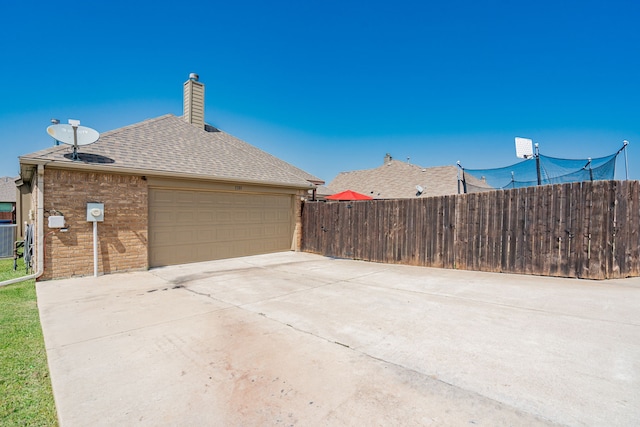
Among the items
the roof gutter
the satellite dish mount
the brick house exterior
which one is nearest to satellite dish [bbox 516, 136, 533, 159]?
the brick house exterior

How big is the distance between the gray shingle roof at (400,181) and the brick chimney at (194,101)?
1171 cm

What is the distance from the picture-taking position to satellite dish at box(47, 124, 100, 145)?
6.56 metres

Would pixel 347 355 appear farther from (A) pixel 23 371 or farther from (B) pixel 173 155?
(B) pixel 173 155

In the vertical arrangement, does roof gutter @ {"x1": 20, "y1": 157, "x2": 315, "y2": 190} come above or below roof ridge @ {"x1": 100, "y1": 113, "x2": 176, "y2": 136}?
below

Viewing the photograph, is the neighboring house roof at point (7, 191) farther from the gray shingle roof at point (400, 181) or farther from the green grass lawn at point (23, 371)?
the green grass lawn at point (23, 371)

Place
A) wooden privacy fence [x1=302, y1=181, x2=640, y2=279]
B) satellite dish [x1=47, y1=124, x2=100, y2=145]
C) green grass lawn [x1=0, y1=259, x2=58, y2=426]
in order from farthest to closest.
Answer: satellite dish [x1=47, y1=124, x2=100, y2=145] < wooden privacy fence [x1=302, y1=181, x2=640, y2=279] < green grass lawn [x1=0, y1=259, x2=58, y2=426]

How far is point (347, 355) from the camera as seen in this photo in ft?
10.1

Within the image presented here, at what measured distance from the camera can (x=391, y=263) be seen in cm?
906

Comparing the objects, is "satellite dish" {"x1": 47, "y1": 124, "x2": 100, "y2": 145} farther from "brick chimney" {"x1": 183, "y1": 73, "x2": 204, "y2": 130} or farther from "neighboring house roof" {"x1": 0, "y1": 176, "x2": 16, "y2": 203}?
"neighboring house roof" {"x1": 0, "y1": 176, "x2": 16, "y2": 203}

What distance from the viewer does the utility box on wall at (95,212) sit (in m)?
6.90

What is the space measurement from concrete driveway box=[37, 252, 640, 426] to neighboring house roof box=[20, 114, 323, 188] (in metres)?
2.99

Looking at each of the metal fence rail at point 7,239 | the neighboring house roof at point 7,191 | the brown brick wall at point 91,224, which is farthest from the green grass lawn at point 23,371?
the neighboring house roof at point 7,191

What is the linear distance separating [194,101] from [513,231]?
11273mm

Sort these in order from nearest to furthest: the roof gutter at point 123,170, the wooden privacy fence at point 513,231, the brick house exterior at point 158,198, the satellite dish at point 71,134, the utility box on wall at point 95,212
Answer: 1. the wooden privacy fence at point 513,231
2. the roof gutter at point 123,170
3. the satellite dish at point 71,134
4. the brick house exterior at point 158,198
5. the utility box on wall at point 95,212
